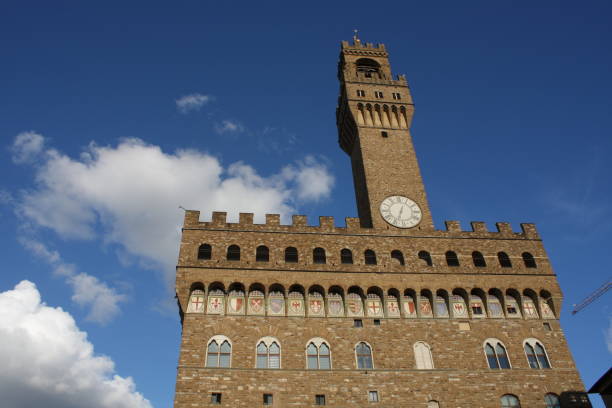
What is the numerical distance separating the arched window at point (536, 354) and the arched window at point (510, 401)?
240cm

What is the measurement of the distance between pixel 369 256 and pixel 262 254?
21.4ft

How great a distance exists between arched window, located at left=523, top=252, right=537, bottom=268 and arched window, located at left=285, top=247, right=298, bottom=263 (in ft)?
47.9

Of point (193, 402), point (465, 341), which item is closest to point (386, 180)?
point (465, 341)

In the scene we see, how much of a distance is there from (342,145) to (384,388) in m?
21.6

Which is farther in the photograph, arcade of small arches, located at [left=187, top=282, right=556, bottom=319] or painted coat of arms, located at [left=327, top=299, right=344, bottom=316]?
painted coat of arms, located at [left=327, top=299, right=344, bottom=316]

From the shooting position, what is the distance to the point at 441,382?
87.4ft

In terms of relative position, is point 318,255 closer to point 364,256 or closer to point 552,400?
point 364,256

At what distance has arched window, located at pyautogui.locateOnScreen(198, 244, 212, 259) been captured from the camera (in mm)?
29688

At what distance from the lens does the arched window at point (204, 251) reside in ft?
97.4

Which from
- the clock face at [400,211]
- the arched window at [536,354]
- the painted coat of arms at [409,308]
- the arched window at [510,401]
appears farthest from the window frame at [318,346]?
the arched window at [536,354]

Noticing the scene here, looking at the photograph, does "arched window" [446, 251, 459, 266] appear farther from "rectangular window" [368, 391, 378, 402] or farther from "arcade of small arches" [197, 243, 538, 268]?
"rectangular window" [368, 391, 378, 402]

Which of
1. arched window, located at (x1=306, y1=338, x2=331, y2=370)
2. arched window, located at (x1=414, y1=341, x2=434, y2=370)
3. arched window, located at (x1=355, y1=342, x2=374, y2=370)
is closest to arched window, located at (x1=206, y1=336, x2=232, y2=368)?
arched window, located at (x1=306, y1=338, x2=331, y2=370)

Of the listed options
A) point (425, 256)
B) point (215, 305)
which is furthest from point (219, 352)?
point (425, 256)

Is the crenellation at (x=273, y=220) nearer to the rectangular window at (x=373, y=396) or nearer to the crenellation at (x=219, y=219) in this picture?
the crenellation at (x=219, y=219)
